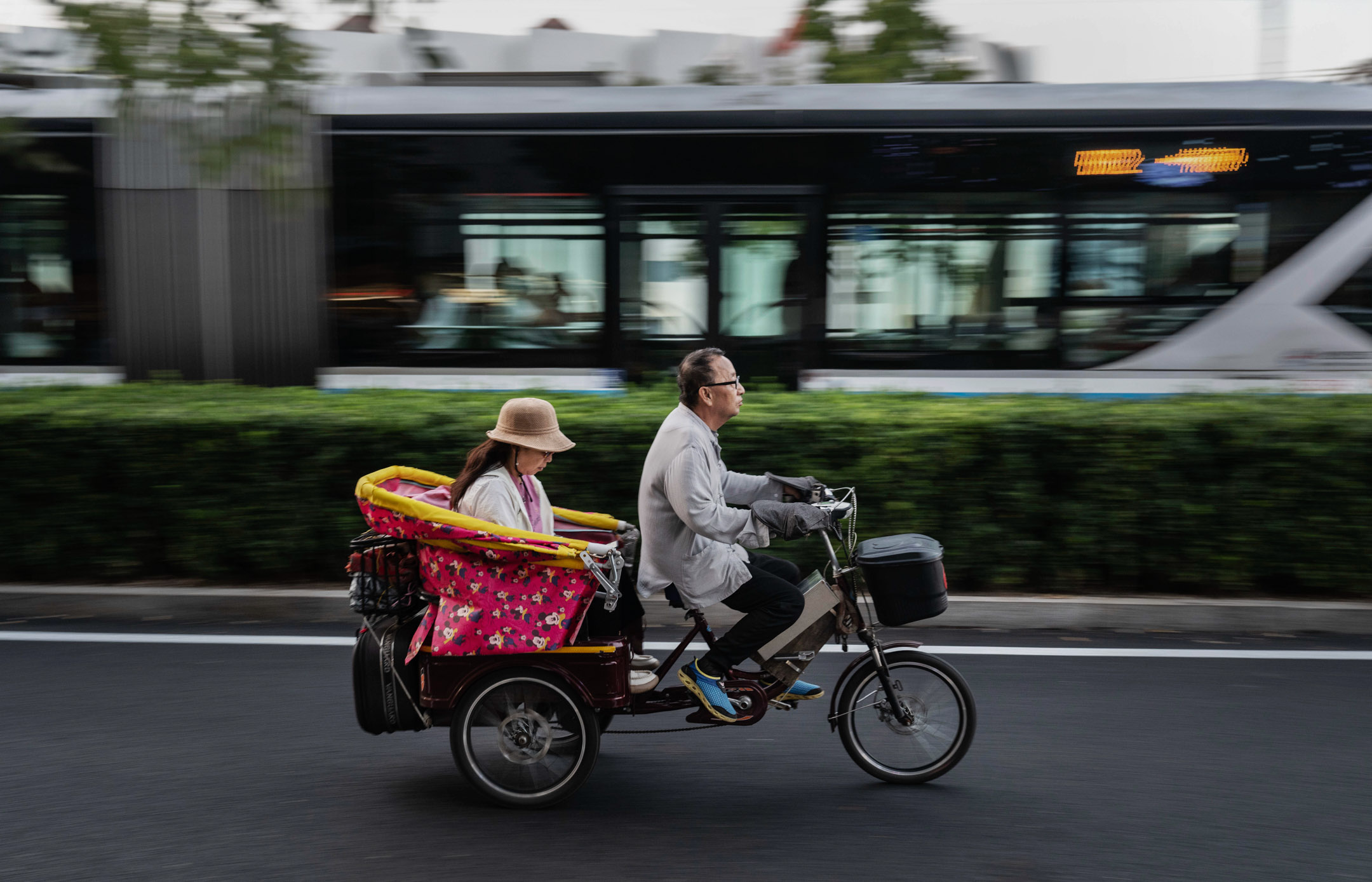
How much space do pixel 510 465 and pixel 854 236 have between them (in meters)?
6.29

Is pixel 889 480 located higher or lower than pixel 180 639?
higher

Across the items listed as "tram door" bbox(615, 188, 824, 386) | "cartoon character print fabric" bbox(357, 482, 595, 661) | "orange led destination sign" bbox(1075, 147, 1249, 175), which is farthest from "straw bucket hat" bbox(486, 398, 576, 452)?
"orange led destination sign" bbox(1075, 147, 1249, 175)

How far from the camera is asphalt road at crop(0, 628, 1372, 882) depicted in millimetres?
3547

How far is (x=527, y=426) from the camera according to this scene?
13.1 ft

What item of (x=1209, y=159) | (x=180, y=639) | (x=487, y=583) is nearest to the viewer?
(x=487, y=583)

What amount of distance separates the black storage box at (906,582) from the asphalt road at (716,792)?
2.28ft

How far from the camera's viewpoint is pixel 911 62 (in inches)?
872

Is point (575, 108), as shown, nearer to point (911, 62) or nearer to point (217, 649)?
point (217, 649)

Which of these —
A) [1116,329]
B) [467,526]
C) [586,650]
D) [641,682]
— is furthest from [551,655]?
[1116,329]

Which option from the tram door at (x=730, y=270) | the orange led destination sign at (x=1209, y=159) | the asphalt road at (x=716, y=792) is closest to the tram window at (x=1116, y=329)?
the orange led destination sign at (x=1209, y=159)

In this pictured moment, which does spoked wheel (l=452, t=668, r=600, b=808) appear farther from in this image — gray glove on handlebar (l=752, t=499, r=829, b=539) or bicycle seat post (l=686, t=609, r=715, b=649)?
gray glove on handlebar (l=752, t=499, r=829, b=539)

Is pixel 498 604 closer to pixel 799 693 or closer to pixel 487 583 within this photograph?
pixel 487 583

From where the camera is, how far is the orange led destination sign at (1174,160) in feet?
30.5

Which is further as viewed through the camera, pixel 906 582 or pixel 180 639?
pixel 180 639
